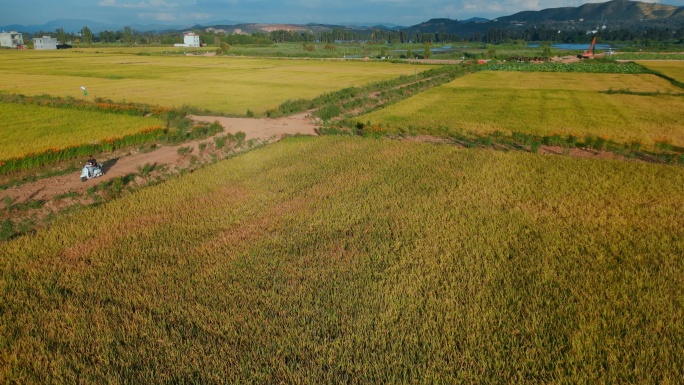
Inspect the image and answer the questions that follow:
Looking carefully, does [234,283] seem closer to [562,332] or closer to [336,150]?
[562,332]

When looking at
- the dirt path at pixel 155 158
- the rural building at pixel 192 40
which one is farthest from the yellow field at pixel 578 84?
the rural building at pixel 192 40

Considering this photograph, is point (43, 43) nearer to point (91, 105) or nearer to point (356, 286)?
point (91, 105)

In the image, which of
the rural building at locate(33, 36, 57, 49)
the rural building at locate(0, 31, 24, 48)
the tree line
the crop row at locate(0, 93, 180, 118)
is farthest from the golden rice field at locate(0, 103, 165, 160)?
the rural building at locate(0, 31, 24, 48)

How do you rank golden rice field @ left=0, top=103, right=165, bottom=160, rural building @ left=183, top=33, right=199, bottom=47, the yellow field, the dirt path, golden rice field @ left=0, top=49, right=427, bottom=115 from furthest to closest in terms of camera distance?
rural building @ left=183, top=33, right=199, bottom=47 → the yellow field → golden rice field @ left=0, top=49, right=427, bottom=115 → golden rice field @ left=0, top=103, right=165, bottom=160 → the dirt path

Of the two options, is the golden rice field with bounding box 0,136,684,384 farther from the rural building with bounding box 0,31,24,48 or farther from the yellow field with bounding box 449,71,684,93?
the rural building with bounding box 0,31,24,48

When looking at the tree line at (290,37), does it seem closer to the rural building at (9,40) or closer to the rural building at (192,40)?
the rural building at (192,40)
